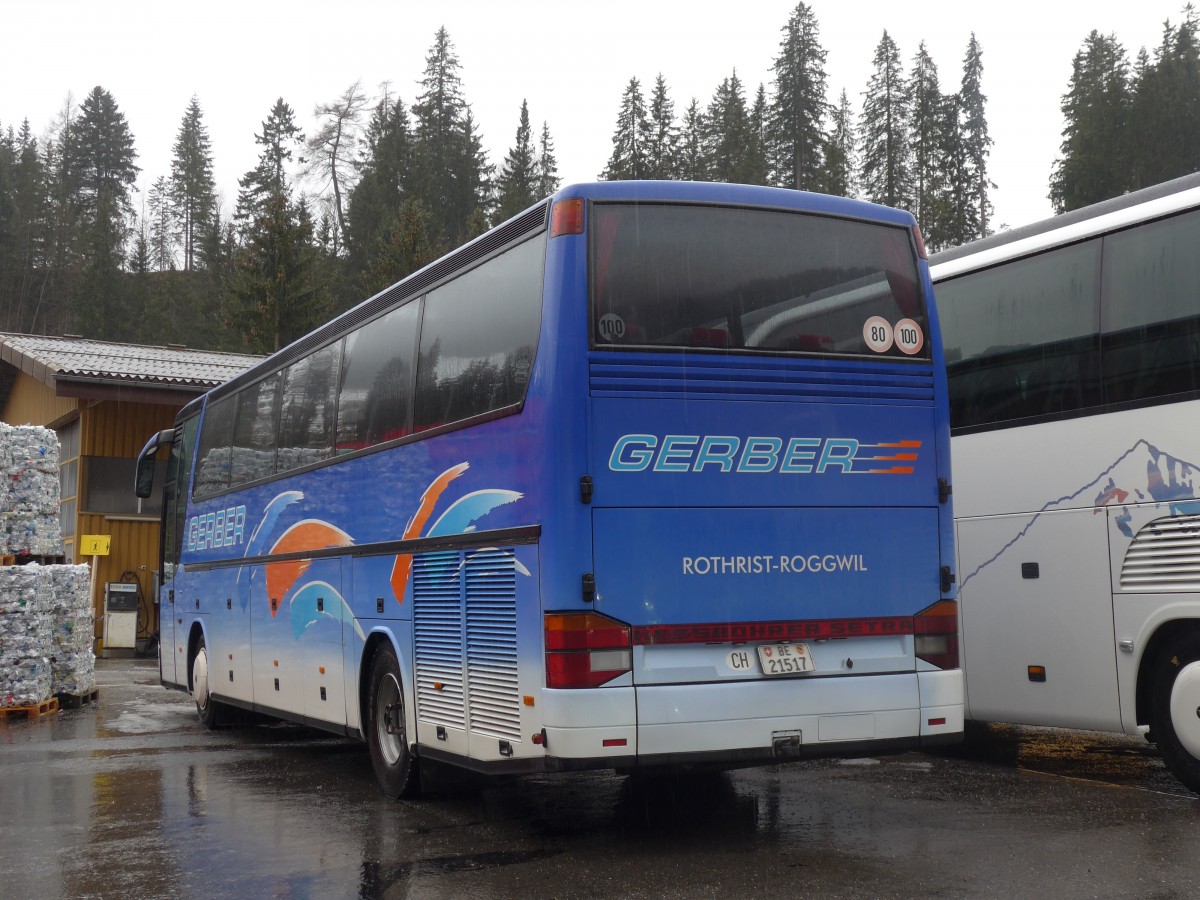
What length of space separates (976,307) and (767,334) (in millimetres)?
3251

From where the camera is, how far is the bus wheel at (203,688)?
13.9 meters

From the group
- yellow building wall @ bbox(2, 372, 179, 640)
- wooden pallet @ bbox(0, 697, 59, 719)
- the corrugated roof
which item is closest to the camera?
wooden pallet @ bbox(0, 697, 59, 719)

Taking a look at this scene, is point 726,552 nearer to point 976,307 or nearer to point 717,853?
point 717,853

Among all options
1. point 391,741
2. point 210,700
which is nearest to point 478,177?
point 210,700

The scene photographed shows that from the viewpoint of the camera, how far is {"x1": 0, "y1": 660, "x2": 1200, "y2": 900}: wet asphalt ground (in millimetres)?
6125

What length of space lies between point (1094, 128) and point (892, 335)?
5494cm

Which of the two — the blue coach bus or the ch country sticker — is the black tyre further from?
the ch country sticker

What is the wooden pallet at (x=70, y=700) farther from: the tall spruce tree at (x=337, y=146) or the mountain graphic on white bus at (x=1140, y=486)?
the tall spruce tree at (x=337, y=146)

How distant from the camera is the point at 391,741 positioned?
29.1 feet

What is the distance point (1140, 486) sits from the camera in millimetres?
8172

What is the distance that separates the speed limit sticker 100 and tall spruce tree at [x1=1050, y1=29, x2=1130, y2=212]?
48351 millimetres

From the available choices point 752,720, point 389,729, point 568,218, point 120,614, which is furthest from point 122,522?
point 752,720

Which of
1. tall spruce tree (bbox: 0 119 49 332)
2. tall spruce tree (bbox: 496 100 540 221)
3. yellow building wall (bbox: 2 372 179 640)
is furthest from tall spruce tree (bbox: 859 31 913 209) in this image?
tall spruce tree (bbox: 0 119 49 332)

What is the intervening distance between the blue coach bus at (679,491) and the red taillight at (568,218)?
0.01m
